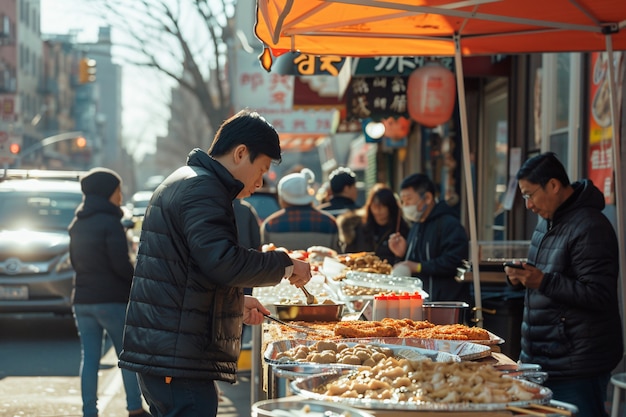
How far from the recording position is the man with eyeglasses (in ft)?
18.2

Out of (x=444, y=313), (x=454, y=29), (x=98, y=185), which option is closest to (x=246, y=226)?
(x=98, y=185)

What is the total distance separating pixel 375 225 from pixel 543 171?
5016 millimetres

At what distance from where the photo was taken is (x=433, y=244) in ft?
27.4

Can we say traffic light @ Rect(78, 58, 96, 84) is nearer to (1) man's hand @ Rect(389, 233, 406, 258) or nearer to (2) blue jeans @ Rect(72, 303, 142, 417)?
(1) man's hand @ Rect(389, 233, 406, 258)

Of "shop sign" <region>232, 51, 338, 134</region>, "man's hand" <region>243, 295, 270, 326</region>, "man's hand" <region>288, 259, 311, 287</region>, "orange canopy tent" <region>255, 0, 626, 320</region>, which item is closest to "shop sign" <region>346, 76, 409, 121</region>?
"orange canopy tent" <region>255, 0, 626, 320</region>

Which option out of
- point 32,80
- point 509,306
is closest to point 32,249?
point 509,306

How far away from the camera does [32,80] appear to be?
8594 cm

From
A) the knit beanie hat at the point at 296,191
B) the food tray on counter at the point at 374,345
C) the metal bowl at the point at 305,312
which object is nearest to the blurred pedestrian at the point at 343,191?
the knit beanie hat at the point at 296,191

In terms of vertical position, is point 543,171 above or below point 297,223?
above

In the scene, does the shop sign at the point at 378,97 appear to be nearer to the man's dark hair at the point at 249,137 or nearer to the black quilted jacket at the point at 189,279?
the man's dark hair at the point at 249,137

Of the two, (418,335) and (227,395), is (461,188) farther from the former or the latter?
(418,335)

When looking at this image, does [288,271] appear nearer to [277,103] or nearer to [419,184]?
[419,184]

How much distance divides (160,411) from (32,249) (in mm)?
9455

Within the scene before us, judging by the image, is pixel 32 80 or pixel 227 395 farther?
pixel 32 80
